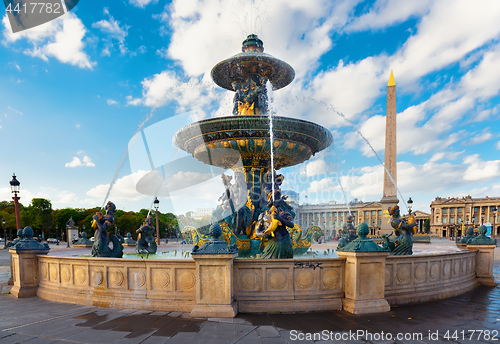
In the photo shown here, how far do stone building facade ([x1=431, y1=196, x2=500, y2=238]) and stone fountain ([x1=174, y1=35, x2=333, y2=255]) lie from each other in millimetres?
119921

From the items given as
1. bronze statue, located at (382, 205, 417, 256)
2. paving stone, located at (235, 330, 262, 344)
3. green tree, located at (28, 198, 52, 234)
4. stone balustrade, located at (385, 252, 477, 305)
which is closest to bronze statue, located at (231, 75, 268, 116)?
bronze statue, located at (382, 205, 417, 256)

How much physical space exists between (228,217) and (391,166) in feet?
94.3

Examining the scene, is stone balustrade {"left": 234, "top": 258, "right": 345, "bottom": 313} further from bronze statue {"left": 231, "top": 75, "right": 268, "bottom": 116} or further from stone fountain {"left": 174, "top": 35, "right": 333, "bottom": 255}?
bronze statue {"left": 231, "top": 75, "right": 268, "bottom": 116}

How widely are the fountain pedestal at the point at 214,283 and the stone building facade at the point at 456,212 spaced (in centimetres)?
12532

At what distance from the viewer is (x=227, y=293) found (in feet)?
16.9

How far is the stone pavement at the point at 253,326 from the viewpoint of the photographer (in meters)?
4.23

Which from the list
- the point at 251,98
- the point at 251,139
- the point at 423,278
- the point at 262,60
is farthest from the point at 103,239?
the point at 262,60

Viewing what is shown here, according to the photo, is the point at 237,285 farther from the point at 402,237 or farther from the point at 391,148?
the point at 391,148

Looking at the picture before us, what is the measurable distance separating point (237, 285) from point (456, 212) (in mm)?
138804

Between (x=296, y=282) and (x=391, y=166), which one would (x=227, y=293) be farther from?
(x=391, y=166)

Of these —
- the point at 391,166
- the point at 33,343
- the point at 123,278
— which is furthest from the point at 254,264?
the point at 391,166

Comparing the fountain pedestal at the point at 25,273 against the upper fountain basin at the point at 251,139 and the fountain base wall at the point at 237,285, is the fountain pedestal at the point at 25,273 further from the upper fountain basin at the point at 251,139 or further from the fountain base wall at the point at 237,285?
the upper fountain basin at the point at 251,139

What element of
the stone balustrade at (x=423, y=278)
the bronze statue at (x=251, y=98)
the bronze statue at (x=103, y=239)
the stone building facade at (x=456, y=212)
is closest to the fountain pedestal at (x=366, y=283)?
the stone balustrade at (x=423, y=278)

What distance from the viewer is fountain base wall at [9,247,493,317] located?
5344 millimetres
